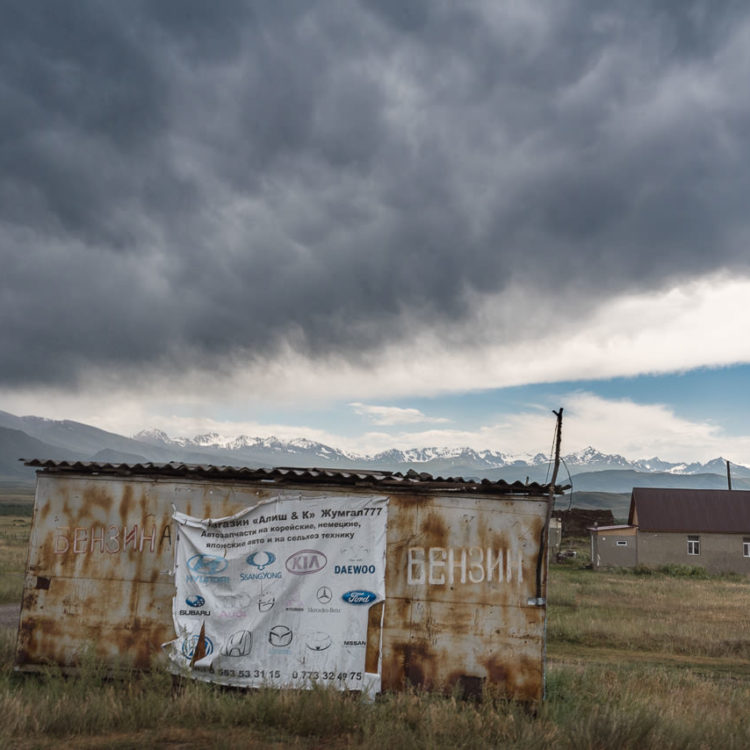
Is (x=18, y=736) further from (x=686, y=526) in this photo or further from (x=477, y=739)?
(x=686, y=526)

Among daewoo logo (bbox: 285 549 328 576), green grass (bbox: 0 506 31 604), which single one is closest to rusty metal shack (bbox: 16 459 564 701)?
daewoo logo (bbox: 285 549 328 576)

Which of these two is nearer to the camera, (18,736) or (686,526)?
(18,736)

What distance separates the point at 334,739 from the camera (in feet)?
26.5

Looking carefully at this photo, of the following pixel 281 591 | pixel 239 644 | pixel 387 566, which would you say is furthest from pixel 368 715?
pixel 239 644

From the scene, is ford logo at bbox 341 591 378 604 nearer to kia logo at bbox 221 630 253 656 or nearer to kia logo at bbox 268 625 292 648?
kia logo at bbox 268 625 292 648

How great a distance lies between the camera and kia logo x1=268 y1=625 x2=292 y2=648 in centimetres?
1030

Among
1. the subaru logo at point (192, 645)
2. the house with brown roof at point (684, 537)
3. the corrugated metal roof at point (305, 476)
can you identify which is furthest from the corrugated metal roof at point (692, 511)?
the subaru logo at point (192, 645)

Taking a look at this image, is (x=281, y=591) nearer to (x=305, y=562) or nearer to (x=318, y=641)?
(x=305, y=562)

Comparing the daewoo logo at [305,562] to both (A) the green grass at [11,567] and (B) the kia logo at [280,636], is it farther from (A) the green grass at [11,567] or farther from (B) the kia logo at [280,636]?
(A) the green grass at [11,567]

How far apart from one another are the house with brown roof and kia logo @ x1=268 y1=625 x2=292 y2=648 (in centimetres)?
3709

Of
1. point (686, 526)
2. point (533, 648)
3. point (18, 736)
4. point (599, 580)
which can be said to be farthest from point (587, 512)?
point (18, 736)

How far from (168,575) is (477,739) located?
5636 millimetres

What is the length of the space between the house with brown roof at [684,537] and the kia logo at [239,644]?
37.3m

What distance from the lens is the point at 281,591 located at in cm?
1047
